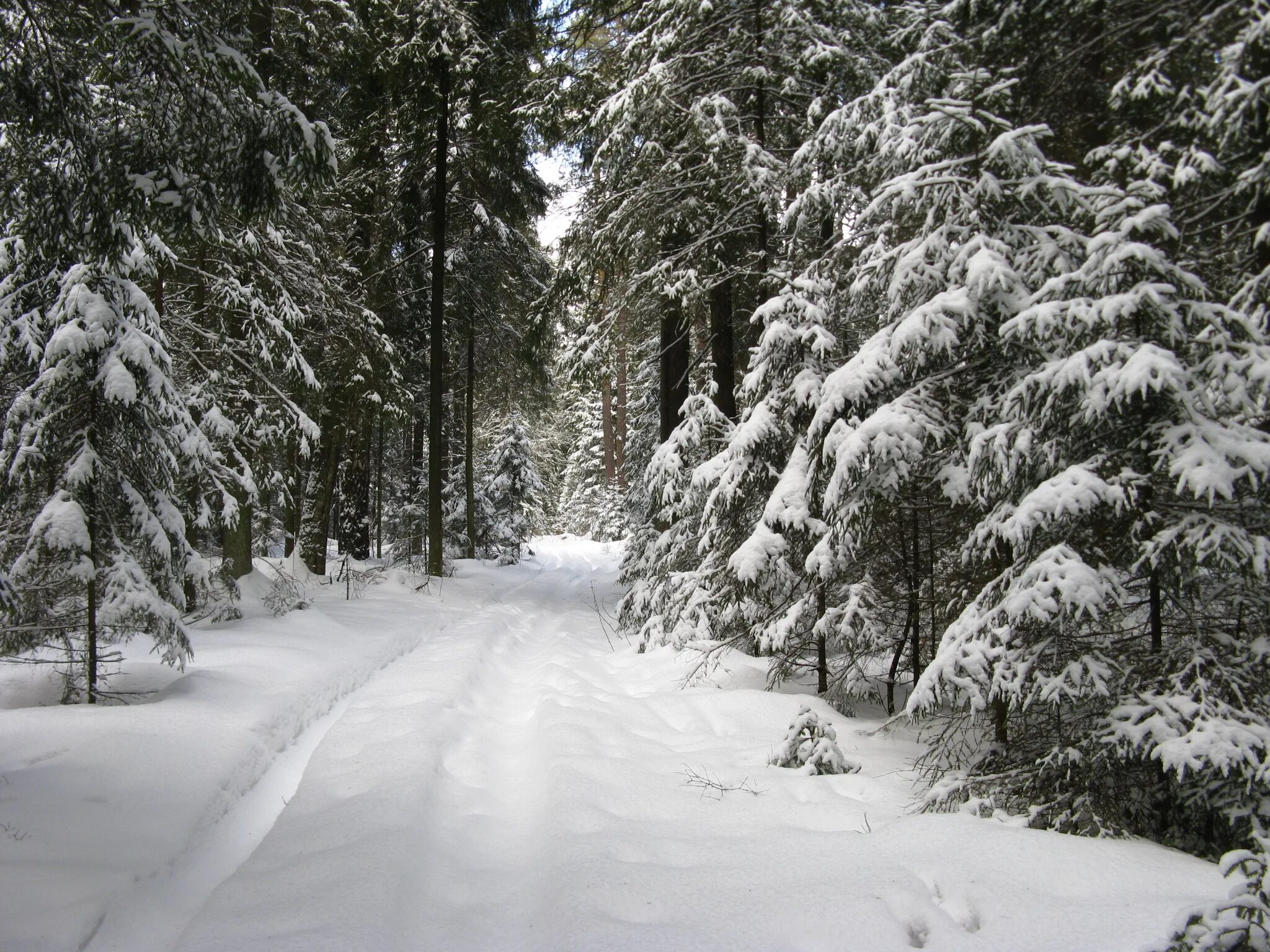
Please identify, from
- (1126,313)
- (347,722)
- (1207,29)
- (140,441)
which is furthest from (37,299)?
(1207,29)

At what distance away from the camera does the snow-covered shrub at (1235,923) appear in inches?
86.5

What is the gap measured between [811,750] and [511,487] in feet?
69.8

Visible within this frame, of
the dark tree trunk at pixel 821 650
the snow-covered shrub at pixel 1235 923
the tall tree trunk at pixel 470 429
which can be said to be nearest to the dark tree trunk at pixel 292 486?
the tall tree trunk at pixel 470 429

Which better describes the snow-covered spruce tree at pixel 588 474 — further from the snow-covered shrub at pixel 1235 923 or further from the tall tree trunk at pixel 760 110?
the snow-covered shrub at pixel 1235 923

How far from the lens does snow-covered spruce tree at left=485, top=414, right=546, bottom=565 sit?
A: 24531 mm

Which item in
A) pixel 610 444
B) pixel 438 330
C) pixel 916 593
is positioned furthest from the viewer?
pixel 610 444

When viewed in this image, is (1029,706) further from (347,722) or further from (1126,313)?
(347,722)

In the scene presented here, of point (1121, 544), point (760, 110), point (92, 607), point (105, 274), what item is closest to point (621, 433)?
point (760, 110)

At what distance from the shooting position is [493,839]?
4.01m

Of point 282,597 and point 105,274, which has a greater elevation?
point 105,274

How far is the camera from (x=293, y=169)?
4.41 m

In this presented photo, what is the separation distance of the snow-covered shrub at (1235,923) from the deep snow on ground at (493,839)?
23cm

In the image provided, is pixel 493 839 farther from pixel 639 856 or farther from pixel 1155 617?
pixel 1155 617

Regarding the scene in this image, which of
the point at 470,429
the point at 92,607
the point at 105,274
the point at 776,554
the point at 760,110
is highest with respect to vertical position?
the point at 760,110
